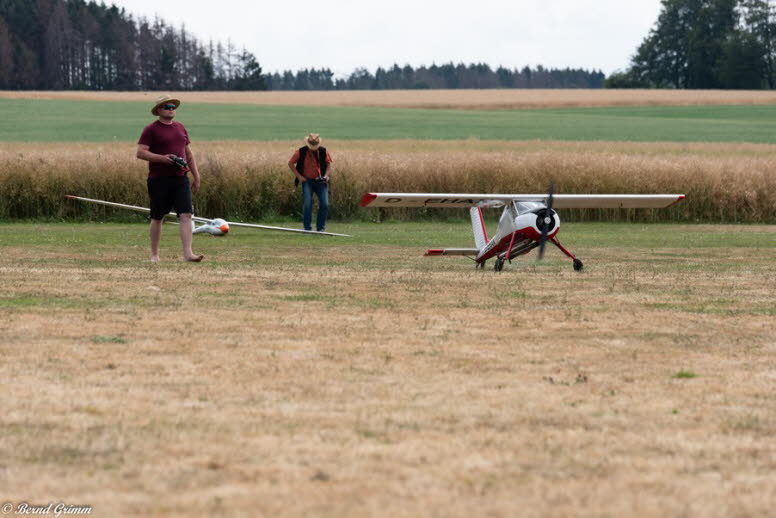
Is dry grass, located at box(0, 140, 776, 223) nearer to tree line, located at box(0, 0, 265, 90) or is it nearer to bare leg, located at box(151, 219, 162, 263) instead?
bare leg, located at box(151, 219, 162, 263)

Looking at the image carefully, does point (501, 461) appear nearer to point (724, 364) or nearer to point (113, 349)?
point (724, 364)

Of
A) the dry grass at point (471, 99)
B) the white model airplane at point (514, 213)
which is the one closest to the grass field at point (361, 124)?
the dry grass at point (471, 99)

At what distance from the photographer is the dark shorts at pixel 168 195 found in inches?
486

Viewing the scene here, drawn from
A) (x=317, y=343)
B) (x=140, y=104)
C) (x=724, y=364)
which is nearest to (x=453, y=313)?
(x=317, y=343)

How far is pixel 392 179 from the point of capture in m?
25.3

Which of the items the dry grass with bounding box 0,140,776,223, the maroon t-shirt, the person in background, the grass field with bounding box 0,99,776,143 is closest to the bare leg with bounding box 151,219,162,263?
the maroon t-shirt

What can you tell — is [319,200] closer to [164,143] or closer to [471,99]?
[164,143]

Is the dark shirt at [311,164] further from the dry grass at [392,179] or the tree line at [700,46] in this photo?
the tree line at [700,46]

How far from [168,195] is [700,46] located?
109 metres

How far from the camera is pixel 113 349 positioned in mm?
6617

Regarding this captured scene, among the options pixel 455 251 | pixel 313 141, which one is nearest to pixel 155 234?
pixel 455 251

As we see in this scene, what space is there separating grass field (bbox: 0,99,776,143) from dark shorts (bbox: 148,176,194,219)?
30853mm

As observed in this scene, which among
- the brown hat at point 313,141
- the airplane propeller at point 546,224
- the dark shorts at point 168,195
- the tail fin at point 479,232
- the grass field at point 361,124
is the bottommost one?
the grass field at point 361,124

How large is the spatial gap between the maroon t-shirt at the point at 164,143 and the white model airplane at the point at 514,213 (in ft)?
7.65
